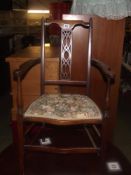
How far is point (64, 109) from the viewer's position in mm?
1379

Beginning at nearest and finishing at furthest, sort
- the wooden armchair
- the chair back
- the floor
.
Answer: the wooden armchair, the floor, the chair back

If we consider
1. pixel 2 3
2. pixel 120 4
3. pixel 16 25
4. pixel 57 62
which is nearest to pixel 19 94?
pixel 57 62

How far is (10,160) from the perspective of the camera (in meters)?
1.62

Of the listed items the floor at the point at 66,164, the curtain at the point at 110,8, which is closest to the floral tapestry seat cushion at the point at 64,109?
the floor at the point at 66,164

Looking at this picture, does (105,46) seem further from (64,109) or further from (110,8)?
(64,109)

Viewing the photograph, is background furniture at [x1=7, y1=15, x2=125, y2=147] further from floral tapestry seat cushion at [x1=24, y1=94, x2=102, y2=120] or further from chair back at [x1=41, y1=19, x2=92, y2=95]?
floral tapestry seat cushion at [x1=24, y1=94, x2=102, y2=120]

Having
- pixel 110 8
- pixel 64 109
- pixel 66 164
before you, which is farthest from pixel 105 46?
pixel 66 164

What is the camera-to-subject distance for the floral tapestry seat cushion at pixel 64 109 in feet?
4.33

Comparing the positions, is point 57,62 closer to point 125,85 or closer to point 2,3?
point 125,85

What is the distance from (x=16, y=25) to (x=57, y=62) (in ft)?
10.4

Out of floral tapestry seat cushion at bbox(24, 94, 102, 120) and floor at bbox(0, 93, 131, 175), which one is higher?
floral tapestry seat cushion at bbox(24, 94, 102, 120)

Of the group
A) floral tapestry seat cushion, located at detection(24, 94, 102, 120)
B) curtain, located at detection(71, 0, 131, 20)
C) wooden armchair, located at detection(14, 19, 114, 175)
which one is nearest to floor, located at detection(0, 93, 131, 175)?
wooden armchair, located at detection(14, 19, 114, 175)

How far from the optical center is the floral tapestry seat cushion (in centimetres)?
132

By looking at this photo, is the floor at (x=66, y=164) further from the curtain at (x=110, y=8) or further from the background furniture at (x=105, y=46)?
the curtain at (x=110, y=8)
